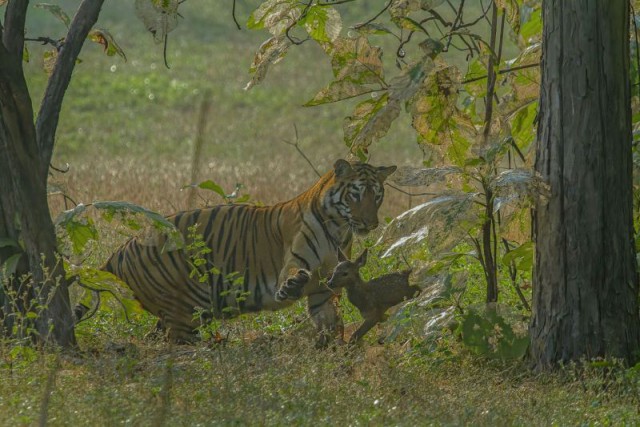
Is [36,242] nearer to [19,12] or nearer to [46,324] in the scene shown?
[46,324]

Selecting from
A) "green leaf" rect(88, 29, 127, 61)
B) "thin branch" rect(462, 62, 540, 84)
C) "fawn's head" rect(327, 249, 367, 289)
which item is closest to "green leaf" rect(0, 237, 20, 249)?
"green leaf" rect(88, 29, 127, 61)

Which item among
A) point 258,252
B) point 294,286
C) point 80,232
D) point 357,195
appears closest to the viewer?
point 80,232

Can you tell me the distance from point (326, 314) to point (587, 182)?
2.10 meters

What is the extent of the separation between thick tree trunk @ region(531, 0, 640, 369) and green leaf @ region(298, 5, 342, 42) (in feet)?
4.29

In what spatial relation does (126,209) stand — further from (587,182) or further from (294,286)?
(587,182)

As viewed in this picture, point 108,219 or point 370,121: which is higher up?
point 370,121

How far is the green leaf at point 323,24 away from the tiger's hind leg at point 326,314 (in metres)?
1.71

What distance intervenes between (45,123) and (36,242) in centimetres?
76

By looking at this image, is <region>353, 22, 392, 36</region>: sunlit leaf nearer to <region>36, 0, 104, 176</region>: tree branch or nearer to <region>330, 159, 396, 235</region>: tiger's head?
<region>330, 159, 396, 235</region>: tiger's head

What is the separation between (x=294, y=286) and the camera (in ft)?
25.9

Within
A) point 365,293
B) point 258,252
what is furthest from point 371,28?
point 258,252

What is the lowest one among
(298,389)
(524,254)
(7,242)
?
(298,389)

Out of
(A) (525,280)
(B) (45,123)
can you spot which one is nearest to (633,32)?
(A) (525,280)

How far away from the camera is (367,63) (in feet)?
24.7
